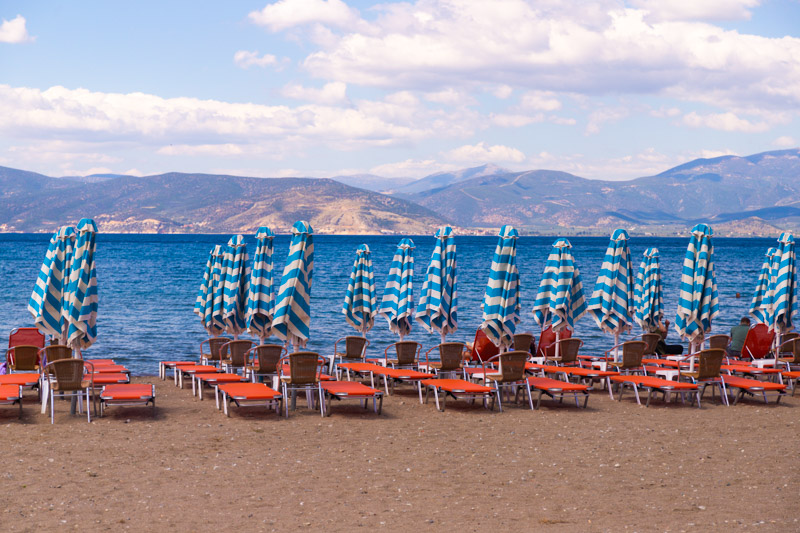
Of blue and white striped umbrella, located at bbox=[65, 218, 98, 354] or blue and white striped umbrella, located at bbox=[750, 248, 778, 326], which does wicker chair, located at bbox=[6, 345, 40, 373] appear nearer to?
blue and white striped umbrella, located at bbox=[65, 218, 98, 354]

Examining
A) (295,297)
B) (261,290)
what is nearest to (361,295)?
(261,290)

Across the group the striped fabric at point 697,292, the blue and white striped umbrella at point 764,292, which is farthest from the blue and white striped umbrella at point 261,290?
the blue and white striped umbrella at point 764,292

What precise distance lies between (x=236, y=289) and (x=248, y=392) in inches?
161

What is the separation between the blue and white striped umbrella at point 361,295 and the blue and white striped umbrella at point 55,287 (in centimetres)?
523

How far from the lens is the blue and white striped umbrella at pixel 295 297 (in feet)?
38.1

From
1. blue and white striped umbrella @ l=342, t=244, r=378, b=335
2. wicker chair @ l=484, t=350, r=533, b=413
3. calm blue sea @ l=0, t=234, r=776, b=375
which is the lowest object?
calm blue sea @ l=0, t=234, r=776, b=375

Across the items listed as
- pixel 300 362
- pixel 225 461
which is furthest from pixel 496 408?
pixel 225 461

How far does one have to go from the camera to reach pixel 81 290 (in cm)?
1109

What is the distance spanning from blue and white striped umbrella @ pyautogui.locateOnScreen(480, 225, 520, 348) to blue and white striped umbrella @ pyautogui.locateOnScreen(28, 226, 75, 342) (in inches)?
254

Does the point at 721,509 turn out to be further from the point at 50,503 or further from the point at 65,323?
the point at 65,323

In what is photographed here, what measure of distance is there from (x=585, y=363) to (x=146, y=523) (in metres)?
10.2

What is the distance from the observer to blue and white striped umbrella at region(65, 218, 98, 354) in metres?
11.1

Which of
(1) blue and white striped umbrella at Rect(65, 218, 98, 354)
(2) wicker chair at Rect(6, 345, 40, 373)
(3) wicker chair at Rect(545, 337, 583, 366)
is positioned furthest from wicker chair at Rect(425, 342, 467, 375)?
(2) wicker chair at Rect(6, 345, 40, 373)

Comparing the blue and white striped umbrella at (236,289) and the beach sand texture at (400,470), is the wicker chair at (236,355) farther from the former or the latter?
the beach sand texture at (400,470)
